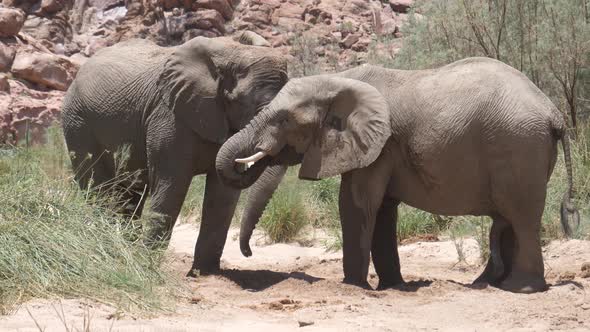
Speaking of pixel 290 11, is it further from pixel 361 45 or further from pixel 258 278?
pixel 258 278

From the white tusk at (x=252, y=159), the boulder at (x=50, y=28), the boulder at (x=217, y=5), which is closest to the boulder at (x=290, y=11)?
the boulder at (x=217, y=5)

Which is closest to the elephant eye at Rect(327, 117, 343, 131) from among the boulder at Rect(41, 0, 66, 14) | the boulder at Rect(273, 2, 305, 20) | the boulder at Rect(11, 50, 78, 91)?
the boulder at Rect(11, 50, 78, 91)

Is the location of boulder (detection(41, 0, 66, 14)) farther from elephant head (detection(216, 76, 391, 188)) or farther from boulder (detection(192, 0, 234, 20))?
elephant head (detection(216, 76, 391, 188))

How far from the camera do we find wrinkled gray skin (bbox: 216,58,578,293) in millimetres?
7730

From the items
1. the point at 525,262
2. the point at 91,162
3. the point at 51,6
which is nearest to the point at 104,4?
the point at 51,6

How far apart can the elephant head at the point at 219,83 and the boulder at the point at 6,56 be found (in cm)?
1165

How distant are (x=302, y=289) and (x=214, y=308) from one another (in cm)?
140

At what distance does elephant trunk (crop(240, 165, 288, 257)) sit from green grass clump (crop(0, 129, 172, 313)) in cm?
106

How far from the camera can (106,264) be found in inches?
261

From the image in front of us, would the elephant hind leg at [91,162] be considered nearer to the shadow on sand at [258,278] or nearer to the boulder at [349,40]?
the shadow on sand at [258,278]

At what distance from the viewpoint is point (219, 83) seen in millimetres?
8742

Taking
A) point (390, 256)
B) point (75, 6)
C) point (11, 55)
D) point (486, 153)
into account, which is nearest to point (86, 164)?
point (390, 256)

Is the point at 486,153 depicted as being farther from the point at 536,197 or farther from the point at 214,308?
the point at 214,308

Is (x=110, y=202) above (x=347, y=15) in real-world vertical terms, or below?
below
